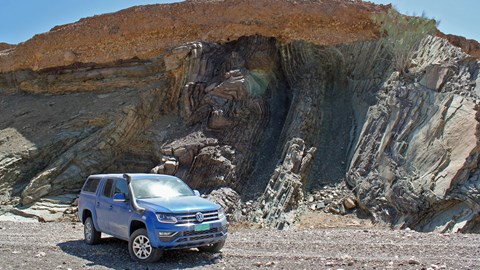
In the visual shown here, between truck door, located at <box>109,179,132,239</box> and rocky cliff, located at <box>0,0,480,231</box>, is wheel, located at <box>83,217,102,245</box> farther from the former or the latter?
rocky cliff, located at <box>0,0,480,231</box>

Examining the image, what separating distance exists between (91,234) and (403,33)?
34.1 feet

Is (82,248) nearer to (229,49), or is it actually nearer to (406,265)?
(406,265)

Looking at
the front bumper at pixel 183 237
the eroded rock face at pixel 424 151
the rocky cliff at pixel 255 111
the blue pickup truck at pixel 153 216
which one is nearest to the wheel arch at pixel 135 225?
the blue pickup truck at pixel 153 216

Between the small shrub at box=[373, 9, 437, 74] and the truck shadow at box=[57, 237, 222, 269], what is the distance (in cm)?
831

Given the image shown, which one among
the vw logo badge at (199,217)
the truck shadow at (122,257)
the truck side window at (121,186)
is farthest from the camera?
the truck side window at (121,186)

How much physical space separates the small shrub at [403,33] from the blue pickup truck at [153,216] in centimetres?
795

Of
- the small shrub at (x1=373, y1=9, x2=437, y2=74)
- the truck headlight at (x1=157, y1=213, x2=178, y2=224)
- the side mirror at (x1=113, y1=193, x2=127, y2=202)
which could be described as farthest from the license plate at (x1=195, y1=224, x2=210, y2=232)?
the small shrub at (x1=373, y1=9, x2=437, y2=74)

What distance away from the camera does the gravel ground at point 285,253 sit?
602 cm

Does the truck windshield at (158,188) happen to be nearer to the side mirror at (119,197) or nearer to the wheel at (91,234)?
the side mirror at (119,197)

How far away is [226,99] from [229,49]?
8.65 feet

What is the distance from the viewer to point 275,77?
15.4m

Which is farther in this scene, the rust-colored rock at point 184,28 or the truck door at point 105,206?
the rust-colored rock at point 184,28

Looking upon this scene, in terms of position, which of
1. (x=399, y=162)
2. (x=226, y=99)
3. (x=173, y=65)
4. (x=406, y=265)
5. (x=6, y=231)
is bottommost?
(x=6, y=231)

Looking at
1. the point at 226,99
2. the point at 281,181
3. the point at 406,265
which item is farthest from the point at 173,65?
the point at 406,265
